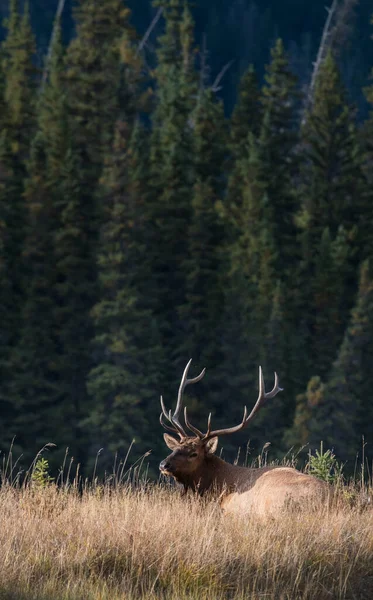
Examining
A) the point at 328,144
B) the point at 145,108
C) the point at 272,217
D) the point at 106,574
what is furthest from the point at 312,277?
the point at 106,574

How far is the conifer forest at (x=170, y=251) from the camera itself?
52.0 m

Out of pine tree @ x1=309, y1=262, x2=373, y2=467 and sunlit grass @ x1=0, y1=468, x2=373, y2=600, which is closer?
sunlit grass @ x1=0, y1=468, x2=373, y2=600

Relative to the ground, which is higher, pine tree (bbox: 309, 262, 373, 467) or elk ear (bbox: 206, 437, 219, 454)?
elk ear (bbox: 206, 437, 219, 454)

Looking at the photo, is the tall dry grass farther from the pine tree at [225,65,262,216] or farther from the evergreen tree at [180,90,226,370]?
the pine tree at [225,65,262,216]

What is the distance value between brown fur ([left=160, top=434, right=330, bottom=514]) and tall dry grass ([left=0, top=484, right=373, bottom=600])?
569 millimetres

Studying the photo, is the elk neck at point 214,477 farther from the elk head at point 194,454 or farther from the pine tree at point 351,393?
the pine tree at point 351,393

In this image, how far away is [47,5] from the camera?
89875 mm

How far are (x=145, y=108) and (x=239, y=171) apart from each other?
6.72 metres

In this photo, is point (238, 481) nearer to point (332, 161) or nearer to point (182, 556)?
point (182, 556)

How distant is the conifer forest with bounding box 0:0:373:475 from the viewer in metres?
52.0

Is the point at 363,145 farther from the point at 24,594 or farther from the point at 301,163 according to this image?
the point at 24,594

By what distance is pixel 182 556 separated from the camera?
861 centimetres

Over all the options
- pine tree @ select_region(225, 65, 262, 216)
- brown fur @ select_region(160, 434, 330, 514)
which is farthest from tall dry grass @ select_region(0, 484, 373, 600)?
pine tree @ select_region(225, 65, 262, 216)

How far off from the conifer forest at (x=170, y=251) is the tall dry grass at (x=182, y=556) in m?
36.9
